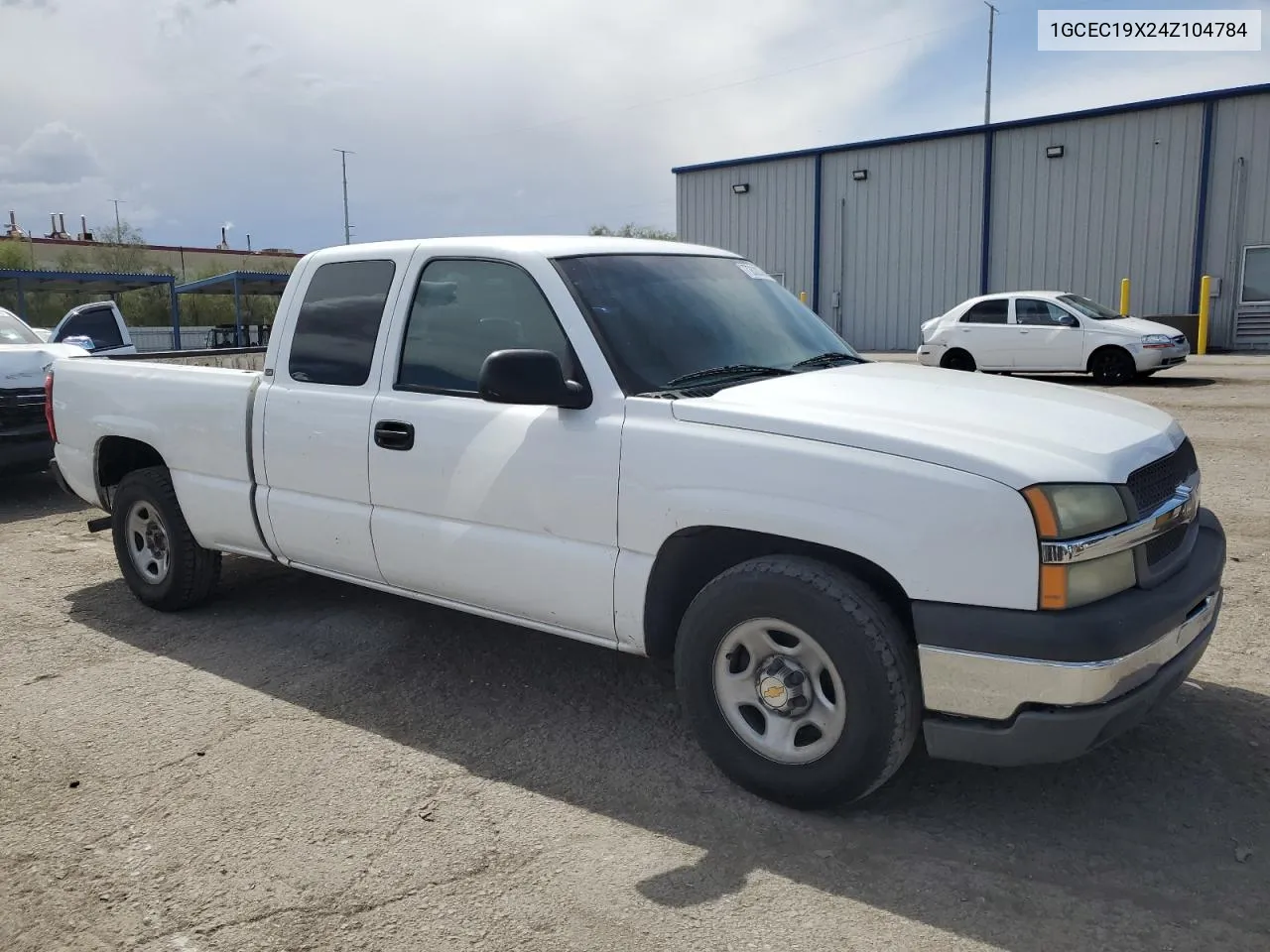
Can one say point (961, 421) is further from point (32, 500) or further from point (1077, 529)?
point (32, 500)

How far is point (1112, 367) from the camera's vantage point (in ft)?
53.1

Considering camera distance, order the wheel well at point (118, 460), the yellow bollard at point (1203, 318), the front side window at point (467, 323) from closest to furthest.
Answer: the front side window at point (467, 323), the wheel well at point (118, 460), the yellow bollard at point (1203, 318)

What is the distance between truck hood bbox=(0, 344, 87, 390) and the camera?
848 cm

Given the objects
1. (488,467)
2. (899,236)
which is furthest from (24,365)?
(899,236)

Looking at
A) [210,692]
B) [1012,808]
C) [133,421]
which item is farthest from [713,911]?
[133,421]

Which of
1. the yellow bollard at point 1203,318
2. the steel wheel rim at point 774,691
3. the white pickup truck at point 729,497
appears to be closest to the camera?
the white pickup truck at point 729,497

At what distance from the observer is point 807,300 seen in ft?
98.1

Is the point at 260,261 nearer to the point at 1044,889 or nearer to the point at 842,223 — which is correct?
the point at 842,223

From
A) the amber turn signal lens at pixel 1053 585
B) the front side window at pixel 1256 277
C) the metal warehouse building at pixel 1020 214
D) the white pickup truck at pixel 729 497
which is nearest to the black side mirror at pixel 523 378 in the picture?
the white pickup truck at pixel 729 497

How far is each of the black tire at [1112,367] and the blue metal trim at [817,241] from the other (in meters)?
13.6

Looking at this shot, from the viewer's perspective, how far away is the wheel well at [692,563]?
3.20 m

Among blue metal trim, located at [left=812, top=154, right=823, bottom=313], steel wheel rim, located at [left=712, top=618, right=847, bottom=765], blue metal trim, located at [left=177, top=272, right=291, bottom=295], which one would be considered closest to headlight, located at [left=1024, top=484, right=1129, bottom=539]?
steel wheel rim, located at [left=712, top=618, right=847, bottom=765]

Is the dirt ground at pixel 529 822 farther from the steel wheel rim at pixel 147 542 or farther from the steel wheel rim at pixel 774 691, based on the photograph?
the steel wheel rim at pixel 147 542

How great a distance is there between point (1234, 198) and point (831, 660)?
2441cm
